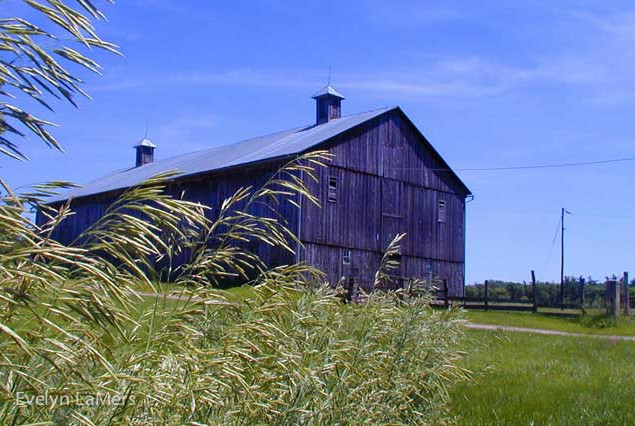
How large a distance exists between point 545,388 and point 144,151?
41.1m

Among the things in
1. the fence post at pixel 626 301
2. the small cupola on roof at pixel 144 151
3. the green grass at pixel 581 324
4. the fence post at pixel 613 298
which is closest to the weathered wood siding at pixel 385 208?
the green grass at pixel 581 324

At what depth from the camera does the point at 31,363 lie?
108 inches

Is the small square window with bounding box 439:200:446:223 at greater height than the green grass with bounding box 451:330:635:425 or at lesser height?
greater

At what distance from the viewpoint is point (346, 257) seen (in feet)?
94.7

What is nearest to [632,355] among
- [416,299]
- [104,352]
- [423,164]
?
[416,299]

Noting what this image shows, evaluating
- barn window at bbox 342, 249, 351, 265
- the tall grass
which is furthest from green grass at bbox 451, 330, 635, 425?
barn window at bbox 342, 249, 351, 265

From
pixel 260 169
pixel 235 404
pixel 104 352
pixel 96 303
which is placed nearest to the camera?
pixel 96 303

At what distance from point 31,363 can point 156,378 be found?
46 cm

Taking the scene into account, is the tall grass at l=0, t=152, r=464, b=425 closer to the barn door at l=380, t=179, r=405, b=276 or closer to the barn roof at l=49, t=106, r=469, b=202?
the barn roof at l=49, t=106, r=469, b=202

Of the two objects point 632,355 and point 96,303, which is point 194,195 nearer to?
point 632,355

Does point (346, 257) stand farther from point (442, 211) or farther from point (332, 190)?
point (442, 211)

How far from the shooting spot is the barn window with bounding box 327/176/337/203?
94.1 ft

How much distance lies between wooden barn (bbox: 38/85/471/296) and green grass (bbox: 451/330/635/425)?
15.5 metres

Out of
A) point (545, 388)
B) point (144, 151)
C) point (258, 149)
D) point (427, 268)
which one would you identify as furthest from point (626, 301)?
point (144, 151)
